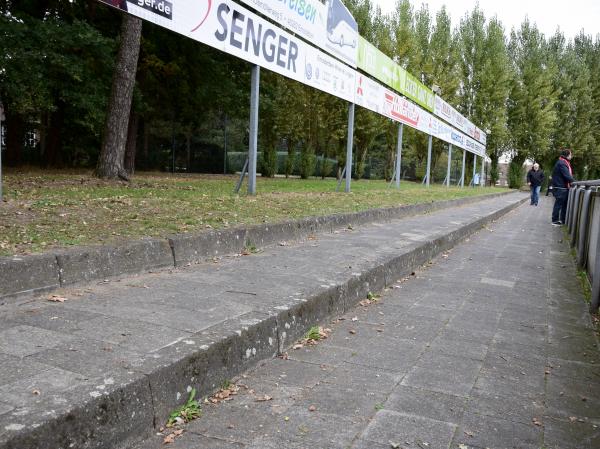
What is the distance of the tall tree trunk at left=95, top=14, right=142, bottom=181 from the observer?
36.3ft

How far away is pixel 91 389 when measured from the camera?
2.01m

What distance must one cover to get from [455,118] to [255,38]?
20955 mm

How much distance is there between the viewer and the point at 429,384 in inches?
115

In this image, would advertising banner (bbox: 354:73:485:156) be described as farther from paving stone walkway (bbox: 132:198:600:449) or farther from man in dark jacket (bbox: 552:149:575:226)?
paving stone walkway (bbox: 132:198:600:449)

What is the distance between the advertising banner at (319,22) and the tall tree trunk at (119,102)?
130 inches

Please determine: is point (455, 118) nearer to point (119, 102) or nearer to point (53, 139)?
point (53, 139)

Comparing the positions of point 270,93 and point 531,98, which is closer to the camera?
point 270,93

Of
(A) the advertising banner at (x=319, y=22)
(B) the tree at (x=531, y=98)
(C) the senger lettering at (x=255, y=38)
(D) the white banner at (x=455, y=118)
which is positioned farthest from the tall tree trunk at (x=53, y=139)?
(B) the tree at (x=531, y=98)

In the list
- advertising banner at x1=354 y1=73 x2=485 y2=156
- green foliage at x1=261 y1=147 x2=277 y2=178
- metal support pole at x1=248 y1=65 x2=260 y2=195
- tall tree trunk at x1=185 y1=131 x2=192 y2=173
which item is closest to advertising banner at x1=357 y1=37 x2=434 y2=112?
advertising banner at x1=354 y1=73 x2=485 y2=156

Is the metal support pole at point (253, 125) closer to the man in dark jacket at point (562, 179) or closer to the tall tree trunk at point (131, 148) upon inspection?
the man in dark jacket at point (562, 179)

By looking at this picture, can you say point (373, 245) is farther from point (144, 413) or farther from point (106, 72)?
point (106, 72)

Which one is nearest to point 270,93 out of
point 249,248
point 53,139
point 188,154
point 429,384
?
point 188,154

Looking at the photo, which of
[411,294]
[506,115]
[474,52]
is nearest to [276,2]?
[411,294]

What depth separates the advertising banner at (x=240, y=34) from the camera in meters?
7.29
